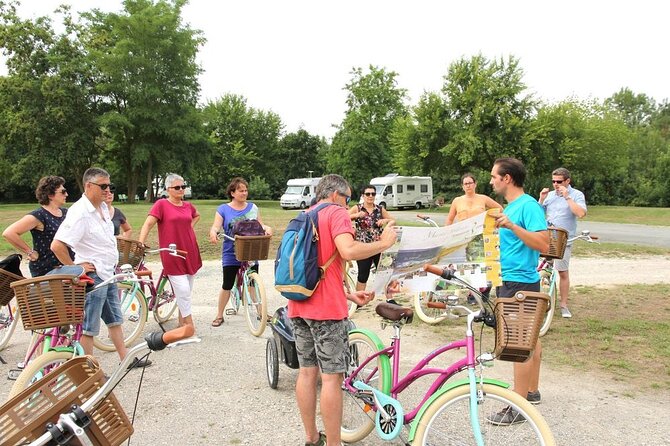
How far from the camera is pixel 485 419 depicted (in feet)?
9.08

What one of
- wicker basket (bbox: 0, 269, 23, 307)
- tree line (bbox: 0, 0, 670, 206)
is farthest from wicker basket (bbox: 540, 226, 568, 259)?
tree line (bbox: 0, 0, 670, 206)

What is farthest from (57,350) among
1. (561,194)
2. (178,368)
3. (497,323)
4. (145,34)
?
(145,34)

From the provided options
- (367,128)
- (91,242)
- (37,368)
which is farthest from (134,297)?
(367,128)

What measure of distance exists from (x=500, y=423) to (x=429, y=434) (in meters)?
0.42

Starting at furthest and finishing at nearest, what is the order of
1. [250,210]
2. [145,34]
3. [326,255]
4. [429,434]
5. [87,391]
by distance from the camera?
[145,34]
[250,210]
[326,255]
[429,434]
[87,391]

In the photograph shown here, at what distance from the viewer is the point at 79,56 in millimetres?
39812

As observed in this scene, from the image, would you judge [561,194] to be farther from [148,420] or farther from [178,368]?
[148,420]

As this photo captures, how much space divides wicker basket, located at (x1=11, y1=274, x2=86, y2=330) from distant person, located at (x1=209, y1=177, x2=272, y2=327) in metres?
2.84

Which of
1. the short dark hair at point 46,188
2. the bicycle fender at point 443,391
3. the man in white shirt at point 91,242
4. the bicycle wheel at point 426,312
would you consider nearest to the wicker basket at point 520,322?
the bicycle fender at point 443,391

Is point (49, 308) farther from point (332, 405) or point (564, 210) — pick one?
point (564, 210)

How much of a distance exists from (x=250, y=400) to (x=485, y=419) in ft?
7.12

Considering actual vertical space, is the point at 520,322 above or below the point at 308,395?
above

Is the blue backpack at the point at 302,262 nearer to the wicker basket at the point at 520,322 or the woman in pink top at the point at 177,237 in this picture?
the wicker basket at the point at 520,322

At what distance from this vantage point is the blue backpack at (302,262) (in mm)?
3002
